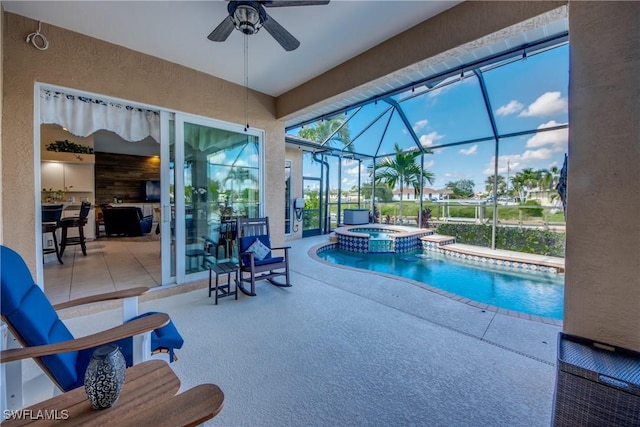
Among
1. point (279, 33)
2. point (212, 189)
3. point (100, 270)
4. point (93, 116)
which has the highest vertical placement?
point (279, 33)

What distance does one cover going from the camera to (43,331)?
1228 mm

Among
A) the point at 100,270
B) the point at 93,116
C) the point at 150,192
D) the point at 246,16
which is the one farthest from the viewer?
the point at 150,192

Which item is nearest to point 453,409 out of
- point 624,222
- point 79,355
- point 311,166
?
point 624,222

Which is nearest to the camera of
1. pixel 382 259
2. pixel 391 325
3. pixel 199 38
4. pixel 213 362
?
pixel 213 362

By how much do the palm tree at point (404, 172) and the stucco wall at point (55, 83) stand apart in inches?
254

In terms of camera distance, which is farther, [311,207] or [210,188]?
[311,207]

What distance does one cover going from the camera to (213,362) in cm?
201

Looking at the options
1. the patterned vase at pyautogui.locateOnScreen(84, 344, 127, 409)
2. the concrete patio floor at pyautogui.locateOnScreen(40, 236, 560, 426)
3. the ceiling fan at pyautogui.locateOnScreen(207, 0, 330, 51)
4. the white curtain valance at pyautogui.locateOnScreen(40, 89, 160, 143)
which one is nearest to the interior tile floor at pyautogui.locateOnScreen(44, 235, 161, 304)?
the concrete patio floor at pyautogui.locateOnScreen(40, 236, 560, 426)

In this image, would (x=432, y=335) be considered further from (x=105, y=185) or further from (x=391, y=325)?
(x=105, y=185)

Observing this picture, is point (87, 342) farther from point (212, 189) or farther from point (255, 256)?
point (212, 189)

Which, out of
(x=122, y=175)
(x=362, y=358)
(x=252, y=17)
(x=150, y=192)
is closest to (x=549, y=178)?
(x=362, y=358)

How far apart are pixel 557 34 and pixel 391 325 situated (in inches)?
159

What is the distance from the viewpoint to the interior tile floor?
3.28 meters

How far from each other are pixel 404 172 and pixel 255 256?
6.61 metres
